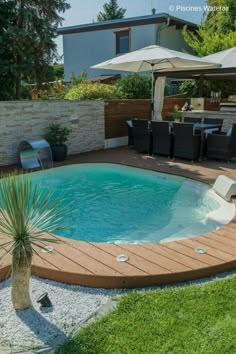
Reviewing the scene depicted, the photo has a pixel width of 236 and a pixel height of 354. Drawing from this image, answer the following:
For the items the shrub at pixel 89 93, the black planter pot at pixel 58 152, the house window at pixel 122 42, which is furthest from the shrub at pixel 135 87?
the house window at pixel 122 42

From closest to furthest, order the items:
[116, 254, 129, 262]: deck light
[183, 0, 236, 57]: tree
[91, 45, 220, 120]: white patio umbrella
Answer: [116, 254, 129, 262]: deck light
[91, 45, 220, 120]: white patio umbrella
[183, 0, 236, 57]: tree

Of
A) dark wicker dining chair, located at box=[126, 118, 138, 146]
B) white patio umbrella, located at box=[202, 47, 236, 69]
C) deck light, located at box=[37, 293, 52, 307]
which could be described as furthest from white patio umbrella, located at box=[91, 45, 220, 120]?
deck light, located at box=[37, 293, 52, 307]

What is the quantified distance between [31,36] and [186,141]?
23.8 feet

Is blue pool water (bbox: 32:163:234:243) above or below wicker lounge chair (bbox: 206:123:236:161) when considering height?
below

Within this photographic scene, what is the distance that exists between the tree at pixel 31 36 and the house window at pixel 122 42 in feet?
29.3

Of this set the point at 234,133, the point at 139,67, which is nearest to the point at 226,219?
the point at 234,133

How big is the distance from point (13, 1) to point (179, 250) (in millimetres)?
11281

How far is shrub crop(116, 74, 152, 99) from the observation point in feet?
46.5

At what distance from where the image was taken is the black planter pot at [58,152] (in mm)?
9219

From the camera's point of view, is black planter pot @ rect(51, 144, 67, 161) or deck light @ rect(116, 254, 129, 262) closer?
deck light @ rect(116, 254, 129, 262)

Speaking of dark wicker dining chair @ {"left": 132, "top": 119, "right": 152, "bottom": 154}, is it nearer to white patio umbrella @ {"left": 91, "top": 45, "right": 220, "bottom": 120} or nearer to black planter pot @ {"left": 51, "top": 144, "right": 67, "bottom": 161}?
white patio umbrella @ {"left": 91, "top": 45, "right": 220, "bottom": 120}

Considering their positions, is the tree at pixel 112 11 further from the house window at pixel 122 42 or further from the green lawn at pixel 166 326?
the green lawn at pixel 166 326

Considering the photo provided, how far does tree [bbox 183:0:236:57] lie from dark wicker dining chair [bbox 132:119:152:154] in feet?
37.9

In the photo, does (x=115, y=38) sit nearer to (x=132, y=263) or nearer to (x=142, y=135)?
(x=142, y=135)
